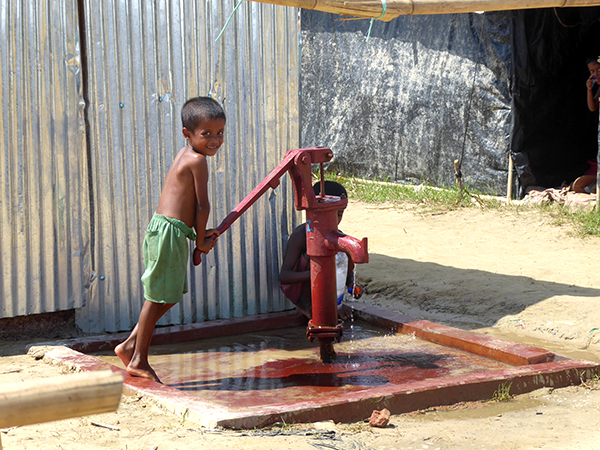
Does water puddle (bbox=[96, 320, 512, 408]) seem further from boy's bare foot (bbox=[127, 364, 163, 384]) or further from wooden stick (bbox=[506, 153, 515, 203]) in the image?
wooden stick (bbox=[506, 153, 515, 203])

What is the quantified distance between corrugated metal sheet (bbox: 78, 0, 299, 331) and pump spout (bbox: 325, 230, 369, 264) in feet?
3.77

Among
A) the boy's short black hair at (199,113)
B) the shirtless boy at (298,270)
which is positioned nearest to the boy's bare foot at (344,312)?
the shirtless boy at (298,270)

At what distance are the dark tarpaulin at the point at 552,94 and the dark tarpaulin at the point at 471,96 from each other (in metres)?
0.01

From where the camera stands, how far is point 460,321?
509 cm

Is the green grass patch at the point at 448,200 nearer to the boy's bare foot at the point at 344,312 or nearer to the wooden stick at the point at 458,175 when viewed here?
the wooden stick at the point at 458,175

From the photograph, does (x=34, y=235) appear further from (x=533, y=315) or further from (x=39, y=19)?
(x=533, y=315)

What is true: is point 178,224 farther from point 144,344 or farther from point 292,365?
point 292,365

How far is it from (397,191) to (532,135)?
6.16 feet

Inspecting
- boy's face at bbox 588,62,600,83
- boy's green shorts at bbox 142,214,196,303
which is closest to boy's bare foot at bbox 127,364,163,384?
boy's green shorts at bbox 142,214,196,303

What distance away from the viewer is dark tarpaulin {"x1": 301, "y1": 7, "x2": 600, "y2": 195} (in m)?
8.41

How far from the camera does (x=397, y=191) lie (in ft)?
31.2

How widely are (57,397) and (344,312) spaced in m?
3.64

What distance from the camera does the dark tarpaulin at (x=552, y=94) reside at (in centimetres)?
835

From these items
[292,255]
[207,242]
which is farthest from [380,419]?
[292,255]
